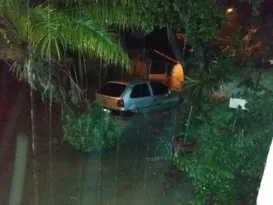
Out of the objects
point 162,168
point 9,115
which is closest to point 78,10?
point 162,168

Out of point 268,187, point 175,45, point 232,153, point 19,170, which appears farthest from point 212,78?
point 268,187

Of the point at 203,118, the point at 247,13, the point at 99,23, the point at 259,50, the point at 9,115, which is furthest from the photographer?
the point at 9,115

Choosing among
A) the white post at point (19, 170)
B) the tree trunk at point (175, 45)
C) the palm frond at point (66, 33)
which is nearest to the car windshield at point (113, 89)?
the white post at point (19, 170)

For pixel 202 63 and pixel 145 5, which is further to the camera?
pixel 202 63

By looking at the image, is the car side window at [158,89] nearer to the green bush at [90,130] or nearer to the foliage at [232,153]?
the green bush at [90,130]

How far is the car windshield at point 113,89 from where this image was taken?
13.2m

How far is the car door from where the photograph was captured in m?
13.4

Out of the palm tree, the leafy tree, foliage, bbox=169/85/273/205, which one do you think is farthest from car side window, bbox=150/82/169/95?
foliage, bbox=169/85/273/205

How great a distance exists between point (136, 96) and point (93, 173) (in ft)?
18.6

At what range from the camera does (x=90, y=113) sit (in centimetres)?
926

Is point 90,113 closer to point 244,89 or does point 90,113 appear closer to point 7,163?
point 7,163

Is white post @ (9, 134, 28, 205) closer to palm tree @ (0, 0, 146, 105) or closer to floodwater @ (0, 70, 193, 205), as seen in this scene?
floodwater @ (0, 70, 193, 205)

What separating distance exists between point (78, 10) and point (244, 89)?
102 inches

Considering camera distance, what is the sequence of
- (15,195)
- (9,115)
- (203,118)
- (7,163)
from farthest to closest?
(9,115)
(7,163)
(15,195)
(203,118)
